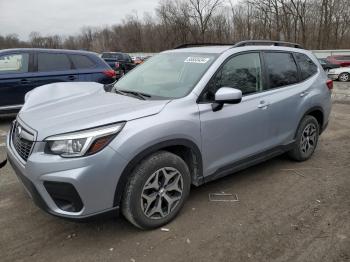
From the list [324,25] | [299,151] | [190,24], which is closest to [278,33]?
[324,25]

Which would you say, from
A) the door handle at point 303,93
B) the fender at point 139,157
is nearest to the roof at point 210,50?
the fender at point 139,157

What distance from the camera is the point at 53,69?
796 centimetres

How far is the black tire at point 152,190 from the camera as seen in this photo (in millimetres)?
3033

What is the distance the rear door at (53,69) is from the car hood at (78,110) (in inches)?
149

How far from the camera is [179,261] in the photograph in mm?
2889

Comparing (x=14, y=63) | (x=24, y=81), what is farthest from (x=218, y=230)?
(x=14, y=63)

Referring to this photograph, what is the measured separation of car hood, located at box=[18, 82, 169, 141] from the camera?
291 centimetres

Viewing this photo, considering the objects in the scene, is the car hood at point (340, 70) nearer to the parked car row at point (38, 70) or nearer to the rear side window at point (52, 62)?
the parked car row at point (38, 70)

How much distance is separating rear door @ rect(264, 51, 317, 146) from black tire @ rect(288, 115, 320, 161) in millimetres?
185

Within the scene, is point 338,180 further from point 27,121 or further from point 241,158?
point 27,121

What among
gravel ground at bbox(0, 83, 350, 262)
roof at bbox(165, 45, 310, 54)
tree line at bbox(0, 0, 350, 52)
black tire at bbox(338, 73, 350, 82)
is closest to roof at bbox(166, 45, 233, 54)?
roof at bbox(165, 45, 310, 54)

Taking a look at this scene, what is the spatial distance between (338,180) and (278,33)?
169 ft

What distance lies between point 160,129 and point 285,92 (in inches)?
83.5

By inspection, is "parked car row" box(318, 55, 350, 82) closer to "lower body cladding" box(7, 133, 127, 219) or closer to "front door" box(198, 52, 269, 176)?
"front door" box(198, 52, 269, 176)
